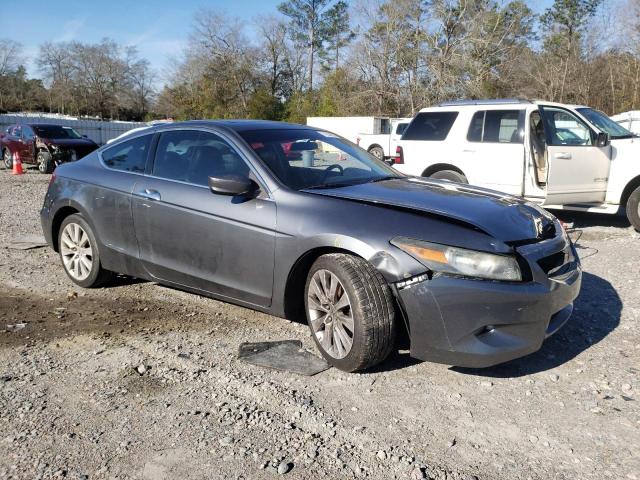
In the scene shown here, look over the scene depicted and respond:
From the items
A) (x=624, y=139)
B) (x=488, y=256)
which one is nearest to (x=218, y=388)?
(x=488, y=256)

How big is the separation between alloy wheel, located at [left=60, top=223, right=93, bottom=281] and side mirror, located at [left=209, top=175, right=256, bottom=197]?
73.7 inches

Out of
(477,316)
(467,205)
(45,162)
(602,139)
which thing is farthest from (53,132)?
(477,316)

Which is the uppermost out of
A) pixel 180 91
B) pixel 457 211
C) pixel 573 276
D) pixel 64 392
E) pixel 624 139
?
pixel 180 91

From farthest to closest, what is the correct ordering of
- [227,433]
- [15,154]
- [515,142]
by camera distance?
1. [15,154]
2. [515,142]
3. [227,433]

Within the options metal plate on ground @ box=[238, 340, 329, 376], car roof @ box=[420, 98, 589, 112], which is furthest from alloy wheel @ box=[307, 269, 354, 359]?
car roof @ box=[420, 98, 589, 112]

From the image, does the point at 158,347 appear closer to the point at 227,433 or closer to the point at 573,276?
the point at 227,433

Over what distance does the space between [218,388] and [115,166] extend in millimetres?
2587

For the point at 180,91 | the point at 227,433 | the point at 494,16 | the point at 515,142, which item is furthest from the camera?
the point at 180,91

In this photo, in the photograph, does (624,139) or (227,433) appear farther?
(624,139)

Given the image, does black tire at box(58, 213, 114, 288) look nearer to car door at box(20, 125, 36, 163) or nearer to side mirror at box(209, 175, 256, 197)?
side mirror at box(209, 175, 256, 197)

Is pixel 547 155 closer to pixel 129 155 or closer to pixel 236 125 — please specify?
pixel 236 125

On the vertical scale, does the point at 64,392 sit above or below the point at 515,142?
below

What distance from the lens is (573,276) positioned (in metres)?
3.71

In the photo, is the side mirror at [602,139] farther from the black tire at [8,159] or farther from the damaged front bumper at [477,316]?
the black tire at [8,159]
